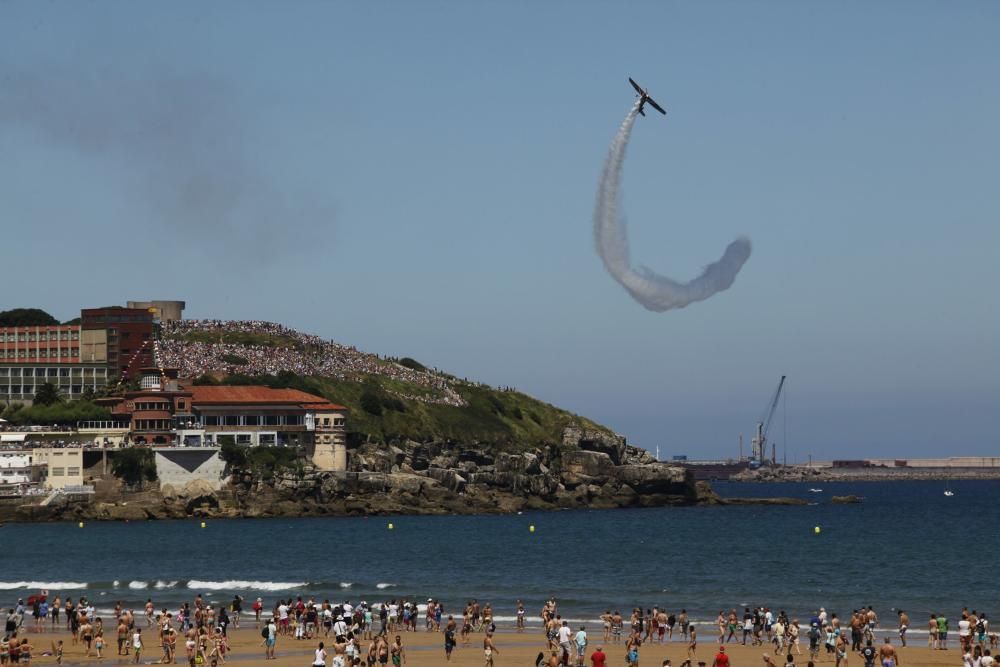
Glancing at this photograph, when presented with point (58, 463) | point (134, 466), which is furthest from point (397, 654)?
point (58, 463)

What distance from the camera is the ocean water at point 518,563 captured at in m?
98.4

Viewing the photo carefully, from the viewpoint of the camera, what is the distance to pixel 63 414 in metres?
192

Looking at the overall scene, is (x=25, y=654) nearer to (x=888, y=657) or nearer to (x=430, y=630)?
(x=430, y=630)

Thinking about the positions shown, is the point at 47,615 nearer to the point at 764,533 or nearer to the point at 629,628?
the point at 629,628

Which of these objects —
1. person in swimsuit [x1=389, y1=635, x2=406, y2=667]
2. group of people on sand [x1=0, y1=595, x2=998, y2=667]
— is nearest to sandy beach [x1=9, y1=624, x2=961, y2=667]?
group of people on sand [x1=0, y1=595, x2=998, y2=667]

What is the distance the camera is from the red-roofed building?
608 feet

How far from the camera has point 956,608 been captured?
9050cm

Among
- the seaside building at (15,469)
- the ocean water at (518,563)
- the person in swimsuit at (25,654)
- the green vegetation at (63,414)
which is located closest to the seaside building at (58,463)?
the seaside building at (15,469)

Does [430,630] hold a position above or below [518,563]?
below

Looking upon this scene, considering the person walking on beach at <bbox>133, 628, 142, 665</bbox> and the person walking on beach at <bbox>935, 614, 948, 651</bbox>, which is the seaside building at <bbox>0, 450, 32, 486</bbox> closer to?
the person walking on beach at <bbox>133, 628, 142, 665</bbox>

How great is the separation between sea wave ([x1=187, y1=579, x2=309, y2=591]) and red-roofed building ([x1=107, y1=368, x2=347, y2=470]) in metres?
79.1

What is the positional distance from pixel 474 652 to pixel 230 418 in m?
128

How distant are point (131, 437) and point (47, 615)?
335 ft

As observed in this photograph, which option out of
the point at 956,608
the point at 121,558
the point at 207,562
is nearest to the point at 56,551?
the point at 121,558
